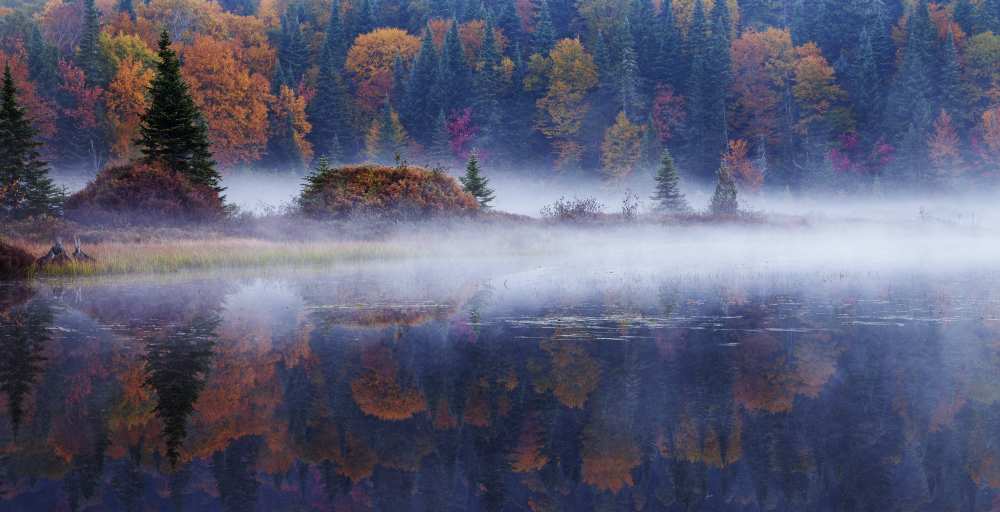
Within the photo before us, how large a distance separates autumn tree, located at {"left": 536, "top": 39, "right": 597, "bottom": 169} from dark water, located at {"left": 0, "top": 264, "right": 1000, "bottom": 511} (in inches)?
2956

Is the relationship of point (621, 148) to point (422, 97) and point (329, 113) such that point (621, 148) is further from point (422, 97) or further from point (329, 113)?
point (329, 113)

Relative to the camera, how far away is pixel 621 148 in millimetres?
85562

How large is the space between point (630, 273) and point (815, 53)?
2895 inches

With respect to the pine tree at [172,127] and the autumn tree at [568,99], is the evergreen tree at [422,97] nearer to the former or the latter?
the autumn tree at [568,99]

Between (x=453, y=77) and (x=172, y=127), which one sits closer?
(x=172, y=127)

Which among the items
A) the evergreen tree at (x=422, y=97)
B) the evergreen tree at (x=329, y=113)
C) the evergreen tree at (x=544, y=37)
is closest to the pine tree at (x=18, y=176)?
the evergreen tree at (x=329, y=113)

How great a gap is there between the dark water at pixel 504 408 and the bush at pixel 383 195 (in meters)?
19.9

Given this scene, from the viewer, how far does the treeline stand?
80938mm

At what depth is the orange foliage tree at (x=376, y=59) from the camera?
3996 inches

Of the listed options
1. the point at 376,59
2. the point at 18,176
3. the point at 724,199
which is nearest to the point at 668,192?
the point at 724,199

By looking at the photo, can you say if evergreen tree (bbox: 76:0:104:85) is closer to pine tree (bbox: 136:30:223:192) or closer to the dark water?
pine tree (bbox: 136:30:223:192)

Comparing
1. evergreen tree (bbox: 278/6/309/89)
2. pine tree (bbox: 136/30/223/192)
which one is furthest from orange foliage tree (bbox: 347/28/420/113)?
pine tree (bbox: 136/30/223/192)

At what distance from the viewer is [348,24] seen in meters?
114

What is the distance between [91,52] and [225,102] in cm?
1502
